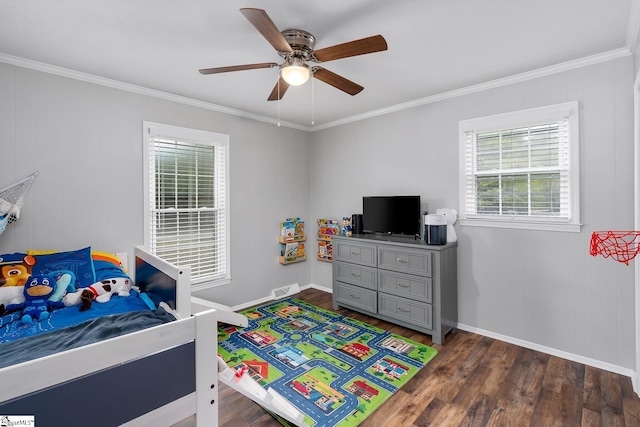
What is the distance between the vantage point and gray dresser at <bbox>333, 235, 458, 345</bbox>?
3.03m

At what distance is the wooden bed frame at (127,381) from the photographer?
35.5 inches

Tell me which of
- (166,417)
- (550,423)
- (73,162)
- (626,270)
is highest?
(73,162)

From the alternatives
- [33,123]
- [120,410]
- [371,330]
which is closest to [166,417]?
[120,410]

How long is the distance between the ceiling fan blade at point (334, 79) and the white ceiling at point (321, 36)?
0.24 metres

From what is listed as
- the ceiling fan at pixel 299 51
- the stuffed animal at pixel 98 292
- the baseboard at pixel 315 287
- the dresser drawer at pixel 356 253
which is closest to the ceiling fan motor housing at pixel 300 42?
the ceiling fan at pixel 299 51

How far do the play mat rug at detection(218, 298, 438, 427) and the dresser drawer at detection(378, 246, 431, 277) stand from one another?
0.69 m

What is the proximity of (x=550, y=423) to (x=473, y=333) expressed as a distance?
1.29 m

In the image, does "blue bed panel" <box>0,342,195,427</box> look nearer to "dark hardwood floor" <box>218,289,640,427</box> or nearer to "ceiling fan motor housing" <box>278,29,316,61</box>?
"dark hardwood floor" <box>218,289,640,427</box>

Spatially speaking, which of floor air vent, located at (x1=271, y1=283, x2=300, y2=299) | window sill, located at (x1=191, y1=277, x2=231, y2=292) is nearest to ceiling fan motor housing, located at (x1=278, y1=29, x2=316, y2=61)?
window sill, located at (x1=191, y1=277, x2=231, y2=292)

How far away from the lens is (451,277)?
10.5ft

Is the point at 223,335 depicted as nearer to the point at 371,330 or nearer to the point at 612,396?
the point at 371,330

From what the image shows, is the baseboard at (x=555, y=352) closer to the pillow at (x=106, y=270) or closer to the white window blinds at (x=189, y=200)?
the white window blinds at (x=189, y=200)

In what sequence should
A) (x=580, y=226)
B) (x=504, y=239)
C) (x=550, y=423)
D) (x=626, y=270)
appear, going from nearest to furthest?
(x=550, y=423), (x=626, y=270), (x=580, y=226), (x=504, y=239)

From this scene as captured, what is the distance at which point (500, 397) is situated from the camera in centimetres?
A: 218
